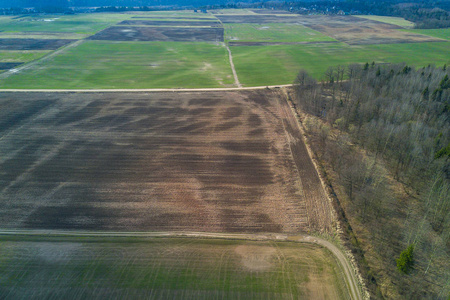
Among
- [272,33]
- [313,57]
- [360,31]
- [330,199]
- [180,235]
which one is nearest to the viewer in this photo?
[180,235]

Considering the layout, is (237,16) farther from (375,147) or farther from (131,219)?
(131,219)

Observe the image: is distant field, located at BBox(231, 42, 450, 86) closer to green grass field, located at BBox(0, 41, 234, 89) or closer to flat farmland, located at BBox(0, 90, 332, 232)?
green grass field, located at BBox(0, 41, 234, 89)

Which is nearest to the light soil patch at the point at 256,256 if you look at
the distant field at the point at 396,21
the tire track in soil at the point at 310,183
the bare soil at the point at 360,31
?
the tire track in soil at the point at 310,183

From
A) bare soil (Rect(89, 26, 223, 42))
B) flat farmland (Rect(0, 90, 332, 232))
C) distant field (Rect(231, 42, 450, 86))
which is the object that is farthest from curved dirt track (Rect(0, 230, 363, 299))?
bare soil (Rect(89, 26, 223, 42))

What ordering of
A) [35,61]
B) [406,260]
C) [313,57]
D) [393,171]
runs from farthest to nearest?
[313,57] → [35,61] → [393,171] → [406,260]

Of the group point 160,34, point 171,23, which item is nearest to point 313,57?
point 160,34

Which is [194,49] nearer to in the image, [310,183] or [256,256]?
[310,183]

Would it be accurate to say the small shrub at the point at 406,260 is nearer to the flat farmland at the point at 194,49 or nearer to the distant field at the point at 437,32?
the flat farmland at the point at 194,49

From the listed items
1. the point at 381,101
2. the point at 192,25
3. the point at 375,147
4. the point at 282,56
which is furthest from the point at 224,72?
the point at 192,25
